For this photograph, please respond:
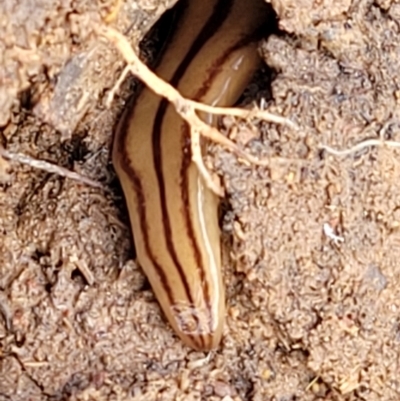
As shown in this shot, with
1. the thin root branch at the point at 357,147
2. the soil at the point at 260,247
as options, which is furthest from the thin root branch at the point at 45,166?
the thin root branch at the point at 357,147

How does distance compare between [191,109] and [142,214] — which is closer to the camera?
[191,109]

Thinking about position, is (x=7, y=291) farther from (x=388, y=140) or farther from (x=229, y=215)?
(x=388, y=140)

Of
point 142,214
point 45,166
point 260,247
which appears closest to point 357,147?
point 260,247

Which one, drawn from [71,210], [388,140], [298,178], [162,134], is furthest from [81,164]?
[388,140]

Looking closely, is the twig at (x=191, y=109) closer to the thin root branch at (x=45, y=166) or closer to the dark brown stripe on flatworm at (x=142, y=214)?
the dark brown stripe on flatworm at (x=142, y=214)

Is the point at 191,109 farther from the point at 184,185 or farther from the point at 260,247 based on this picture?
the point at 260,247

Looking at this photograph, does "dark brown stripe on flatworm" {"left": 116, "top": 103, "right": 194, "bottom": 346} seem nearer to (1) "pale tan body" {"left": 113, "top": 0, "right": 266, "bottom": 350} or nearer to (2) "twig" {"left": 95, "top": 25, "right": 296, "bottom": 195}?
(1) "pale tan body" {"left": 113, "top": 0, "right": 266, "bottom": 350}
